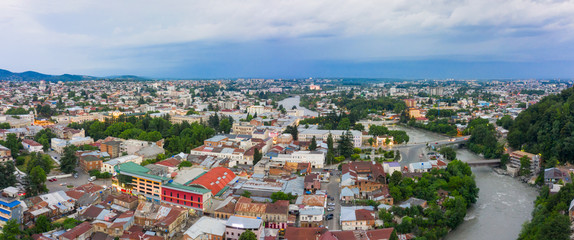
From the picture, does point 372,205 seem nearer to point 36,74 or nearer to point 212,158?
point 212,158

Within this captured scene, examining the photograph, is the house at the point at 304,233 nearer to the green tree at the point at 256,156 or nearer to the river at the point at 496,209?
the river at the point at 496,209

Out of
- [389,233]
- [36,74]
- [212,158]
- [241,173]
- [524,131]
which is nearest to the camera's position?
[389,233]

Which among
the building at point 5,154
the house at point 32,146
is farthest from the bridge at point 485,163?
the house at point 32,146

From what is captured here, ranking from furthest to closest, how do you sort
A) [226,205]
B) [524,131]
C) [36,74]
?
[36,74]
[524,131]
[226,205]

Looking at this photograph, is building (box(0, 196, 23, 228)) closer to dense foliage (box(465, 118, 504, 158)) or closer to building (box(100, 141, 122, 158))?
building (box(100, 141, 122, 158))

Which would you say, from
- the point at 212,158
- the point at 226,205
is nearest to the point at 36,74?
the point at 212,158

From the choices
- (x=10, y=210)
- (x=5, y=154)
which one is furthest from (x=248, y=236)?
(x=5, y=154)

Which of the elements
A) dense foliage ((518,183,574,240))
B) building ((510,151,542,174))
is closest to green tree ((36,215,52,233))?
dense foliage ((518,183,574,240))
